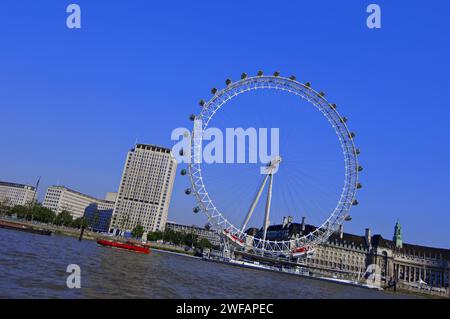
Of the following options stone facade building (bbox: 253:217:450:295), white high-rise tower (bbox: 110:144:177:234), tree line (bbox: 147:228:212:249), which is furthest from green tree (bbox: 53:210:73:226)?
stone facade building (bbox: 253:217:450:295)

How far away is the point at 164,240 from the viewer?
153 m

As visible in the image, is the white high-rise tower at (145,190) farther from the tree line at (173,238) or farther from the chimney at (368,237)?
the chimney at (368,237)

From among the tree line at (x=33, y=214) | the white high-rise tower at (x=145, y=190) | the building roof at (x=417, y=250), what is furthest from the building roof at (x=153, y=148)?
the building roof at (x=417, y=250)

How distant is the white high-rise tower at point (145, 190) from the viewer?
564ft

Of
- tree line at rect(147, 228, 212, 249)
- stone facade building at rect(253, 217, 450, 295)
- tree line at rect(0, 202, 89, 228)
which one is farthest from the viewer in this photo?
tree line at rect(147, 228, 212, 249)

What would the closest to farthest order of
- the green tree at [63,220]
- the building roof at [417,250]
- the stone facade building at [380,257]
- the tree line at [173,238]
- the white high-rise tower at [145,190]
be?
the stone facade building at [380,257] → the building roof at [417,250] → the green tree at [63,220] → the tree line at [173,238] → the white high-rise tower at [145,190]

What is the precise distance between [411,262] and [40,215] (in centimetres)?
12828

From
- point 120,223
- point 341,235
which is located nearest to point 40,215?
point 120,223

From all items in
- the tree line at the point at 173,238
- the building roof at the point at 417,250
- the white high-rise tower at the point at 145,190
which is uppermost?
the white high-rise tower at the point at 145,190

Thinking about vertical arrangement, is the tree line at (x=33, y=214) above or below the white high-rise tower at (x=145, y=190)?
below

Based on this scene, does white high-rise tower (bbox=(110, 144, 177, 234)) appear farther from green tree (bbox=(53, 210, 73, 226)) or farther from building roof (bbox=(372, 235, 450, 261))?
building roof (bbox=(372, 235, 450, 261))

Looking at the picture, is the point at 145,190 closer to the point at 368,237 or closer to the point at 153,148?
the point at 153,148

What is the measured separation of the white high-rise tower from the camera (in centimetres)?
17188

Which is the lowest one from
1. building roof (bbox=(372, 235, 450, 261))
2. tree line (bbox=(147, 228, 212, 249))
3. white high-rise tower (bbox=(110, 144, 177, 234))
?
tree line (bbox=(147, 228, 212, 249))
